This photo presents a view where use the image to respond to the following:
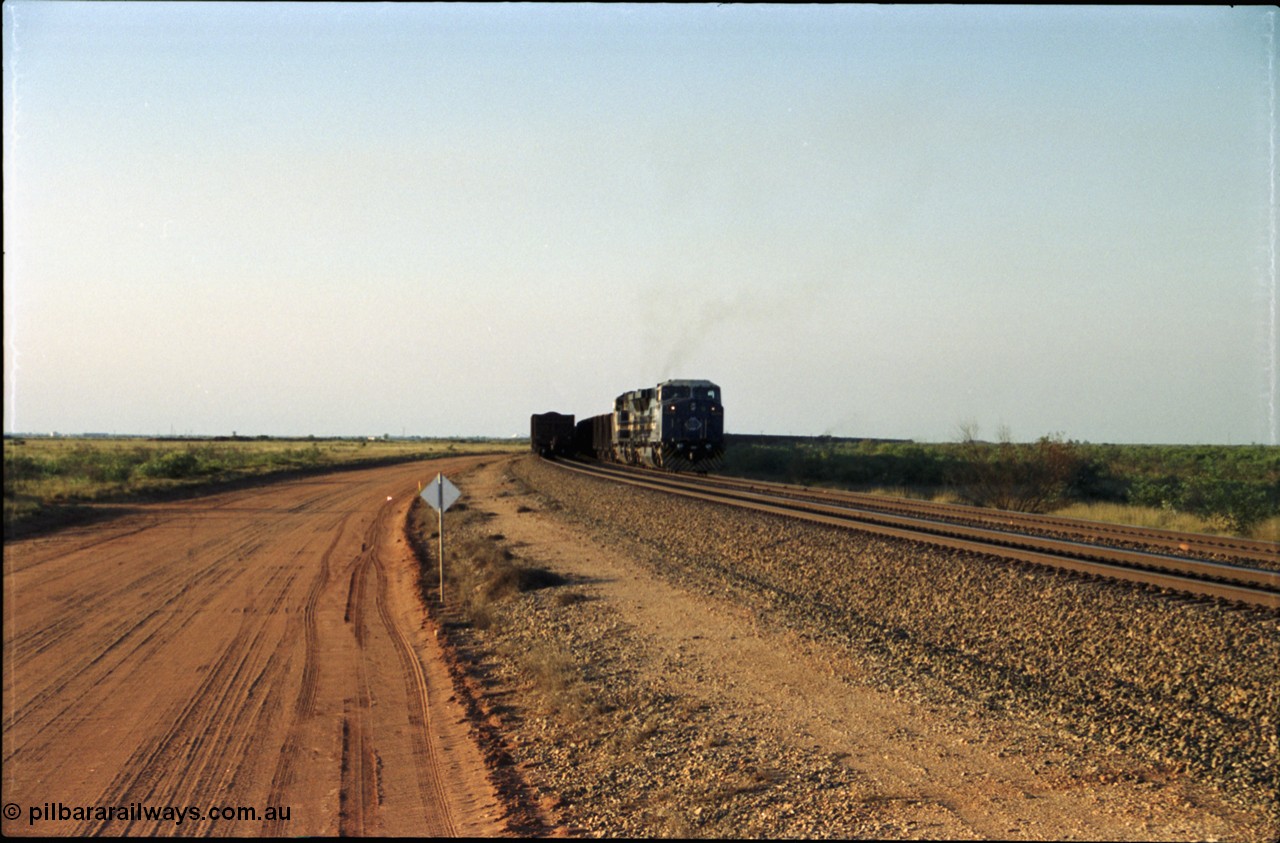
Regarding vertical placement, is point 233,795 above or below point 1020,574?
below

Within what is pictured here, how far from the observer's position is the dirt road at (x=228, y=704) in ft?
22.9

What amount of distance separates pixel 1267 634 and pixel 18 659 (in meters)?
14.4

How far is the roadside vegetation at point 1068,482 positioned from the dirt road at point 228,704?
19.0 m

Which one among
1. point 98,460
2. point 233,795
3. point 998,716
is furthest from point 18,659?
point 98,460

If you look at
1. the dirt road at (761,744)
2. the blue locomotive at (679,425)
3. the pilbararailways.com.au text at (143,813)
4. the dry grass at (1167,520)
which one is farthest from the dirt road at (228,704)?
the blue locomotive at (679,425)

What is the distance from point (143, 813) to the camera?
6.89m

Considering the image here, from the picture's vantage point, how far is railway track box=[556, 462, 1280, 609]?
12.2 m

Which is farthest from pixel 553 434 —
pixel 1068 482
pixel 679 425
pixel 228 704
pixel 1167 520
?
pixel 228 704

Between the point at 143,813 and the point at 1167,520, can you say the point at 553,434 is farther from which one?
the point at 143,813

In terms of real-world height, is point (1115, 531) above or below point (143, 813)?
above

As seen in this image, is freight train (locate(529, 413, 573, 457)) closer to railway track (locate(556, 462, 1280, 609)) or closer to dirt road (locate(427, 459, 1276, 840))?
railway track (locate(556, 462, 1280, 609))

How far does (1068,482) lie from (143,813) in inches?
1210

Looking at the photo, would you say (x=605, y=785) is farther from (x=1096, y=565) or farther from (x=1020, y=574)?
(x=1096, y=565)

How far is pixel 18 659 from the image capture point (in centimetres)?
1163
